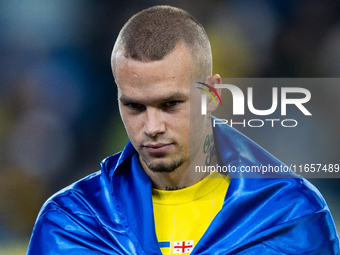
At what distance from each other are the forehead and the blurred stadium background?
0.81 meters

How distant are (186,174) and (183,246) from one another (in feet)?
0.84

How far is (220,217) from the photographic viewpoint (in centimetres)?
143

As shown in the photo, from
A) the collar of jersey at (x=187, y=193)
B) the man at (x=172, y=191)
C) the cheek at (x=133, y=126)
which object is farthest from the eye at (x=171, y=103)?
the collar of jersey at (x=187, y=193)

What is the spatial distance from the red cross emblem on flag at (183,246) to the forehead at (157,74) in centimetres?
53

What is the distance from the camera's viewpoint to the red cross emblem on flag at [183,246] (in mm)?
1479

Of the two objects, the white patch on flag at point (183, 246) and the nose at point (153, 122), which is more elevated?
the nose at point (153, 122)

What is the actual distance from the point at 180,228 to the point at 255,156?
0.38m

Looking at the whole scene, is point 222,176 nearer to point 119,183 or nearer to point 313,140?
point 119,183

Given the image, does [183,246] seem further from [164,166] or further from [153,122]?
[153,122]

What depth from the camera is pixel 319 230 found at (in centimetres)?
143

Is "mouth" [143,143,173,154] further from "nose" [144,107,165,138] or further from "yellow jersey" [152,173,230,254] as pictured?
"yellow jersey" [152,173,230,254]

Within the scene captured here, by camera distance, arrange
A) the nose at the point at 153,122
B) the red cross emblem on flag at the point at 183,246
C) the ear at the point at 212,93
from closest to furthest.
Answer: the nose at the point at 153,122 < the red cross emblem on flag at the point at 183,246 < the ear at the point at 212,93

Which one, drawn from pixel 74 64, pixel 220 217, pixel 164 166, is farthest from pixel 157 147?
pixel 74 64

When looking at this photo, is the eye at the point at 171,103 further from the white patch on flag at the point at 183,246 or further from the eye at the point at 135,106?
the white patch on flag at the point at 183,246
